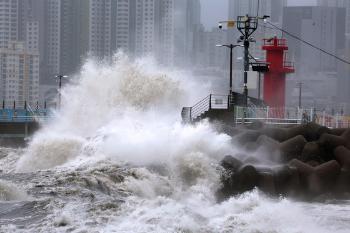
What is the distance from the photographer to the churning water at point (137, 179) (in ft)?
40.9

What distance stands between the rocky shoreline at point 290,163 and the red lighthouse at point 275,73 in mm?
10127

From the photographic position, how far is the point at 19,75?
65188 millimetres

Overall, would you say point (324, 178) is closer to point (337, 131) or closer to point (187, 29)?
point (337, 131)

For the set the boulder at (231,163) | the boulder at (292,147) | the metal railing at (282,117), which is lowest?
the boulder at (231,163)

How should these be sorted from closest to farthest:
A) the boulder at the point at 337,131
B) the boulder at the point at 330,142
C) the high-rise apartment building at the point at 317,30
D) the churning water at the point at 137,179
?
the churning water at the point at 137,179 → the boulder at the point at 330,142 → the boulder at the point at 337,131 → the high-rise apartment building at the point at 317,30

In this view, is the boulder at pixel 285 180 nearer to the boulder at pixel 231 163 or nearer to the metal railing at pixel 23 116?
the boulder at pixel 231 163

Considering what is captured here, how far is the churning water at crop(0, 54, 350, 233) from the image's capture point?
491 inches

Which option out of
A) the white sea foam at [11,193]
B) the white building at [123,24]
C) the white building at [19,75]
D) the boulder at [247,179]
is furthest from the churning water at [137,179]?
the white building at [123,24]

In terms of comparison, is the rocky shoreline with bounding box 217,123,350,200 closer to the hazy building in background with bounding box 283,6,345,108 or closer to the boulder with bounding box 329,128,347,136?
the boulder with bounding box 329,128,347,136

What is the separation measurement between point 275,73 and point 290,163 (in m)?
12.7

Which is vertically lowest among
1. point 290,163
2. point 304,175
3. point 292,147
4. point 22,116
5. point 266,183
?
point 22,116

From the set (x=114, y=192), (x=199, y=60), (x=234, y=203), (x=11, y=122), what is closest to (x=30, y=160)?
(x=114, y=192)

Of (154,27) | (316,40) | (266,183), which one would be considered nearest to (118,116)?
(266,183)

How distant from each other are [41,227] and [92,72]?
56.3ft
